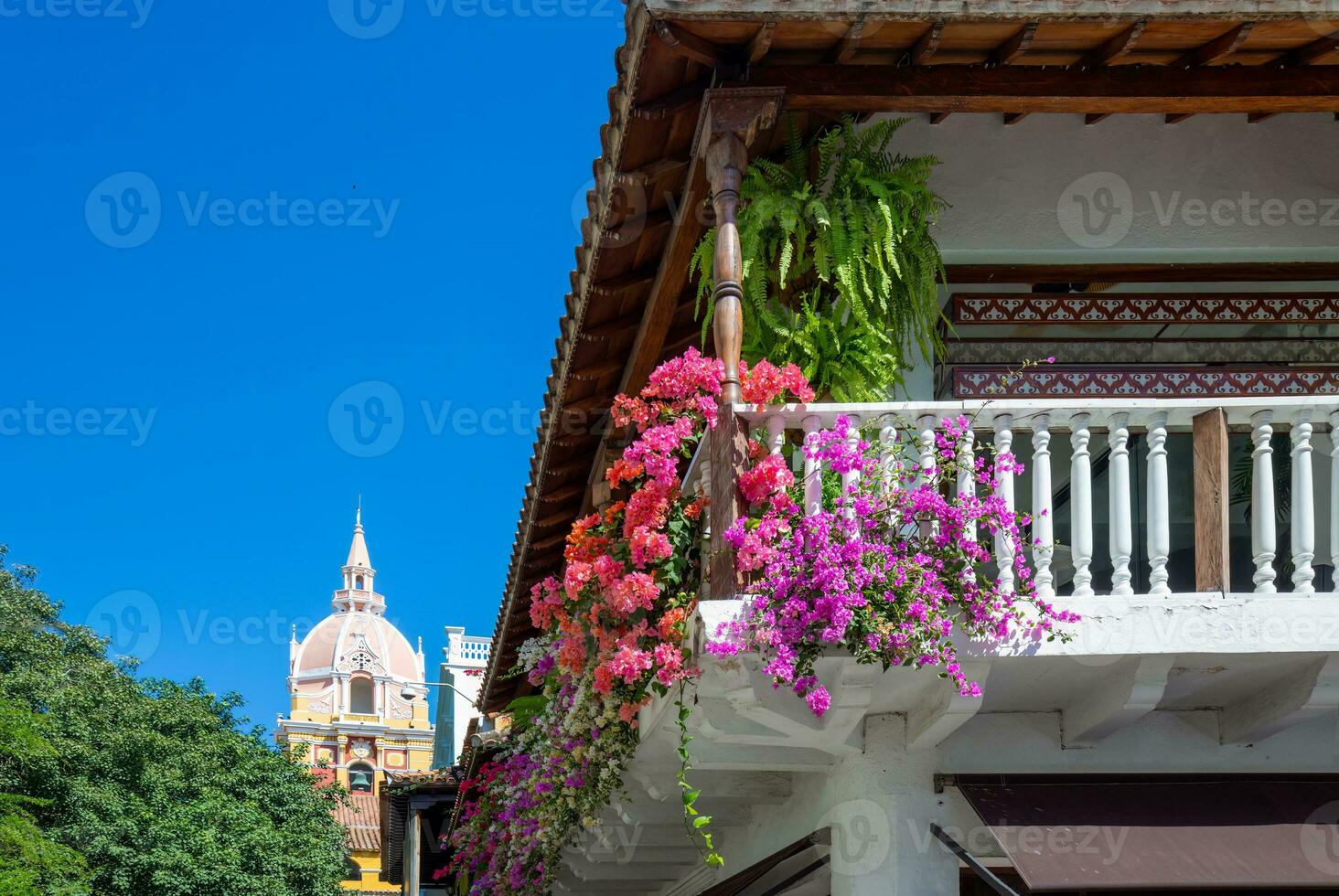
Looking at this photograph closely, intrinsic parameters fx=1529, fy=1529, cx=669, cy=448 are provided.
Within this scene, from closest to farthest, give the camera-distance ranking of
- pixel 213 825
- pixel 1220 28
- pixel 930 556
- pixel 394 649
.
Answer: pixel 930 556 < pixel 1220 28 < pixel 213 825 < pixel 394 649

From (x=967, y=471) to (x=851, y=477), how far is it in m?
0.50

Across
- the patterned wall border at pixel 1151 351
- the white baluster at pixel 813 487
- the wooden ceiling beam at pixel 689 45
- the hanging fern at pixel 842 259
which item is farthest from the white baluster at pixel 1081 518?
the patterned wall border at pixel 1151 351

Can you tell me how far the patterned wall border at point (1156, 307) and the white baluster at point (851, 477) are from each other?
2805 millimetres

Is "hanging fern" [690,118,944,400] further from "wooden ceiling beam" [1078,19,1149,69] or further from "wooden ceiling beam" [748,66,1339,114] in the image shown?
"wooden ceiling beam" [1078,19,1149,69]

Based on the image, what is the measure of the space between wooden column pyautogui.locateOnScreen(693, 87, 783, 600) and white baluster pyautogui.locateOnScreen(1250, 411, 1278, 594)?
7.37 feet

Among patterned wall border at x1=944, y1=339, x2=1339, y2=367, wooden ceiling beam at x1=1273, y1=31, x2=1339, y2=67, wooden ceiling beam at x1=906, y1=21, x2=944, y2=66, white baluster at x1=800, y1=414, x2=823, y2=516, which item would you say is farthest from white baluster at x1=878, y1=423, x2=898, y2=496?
wooden ceiling beam at x1=1273, y1=31, x2=1339, y2=67

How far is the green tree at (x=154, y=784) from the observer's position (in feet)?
106

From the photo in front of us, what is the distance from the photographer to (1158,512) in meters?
6.62

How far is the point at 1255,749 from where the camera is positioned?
7.41 meters

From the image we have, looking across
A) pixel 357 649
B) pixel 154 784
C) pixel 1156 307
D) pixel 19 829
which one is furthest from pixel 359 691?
pixel 1156 307

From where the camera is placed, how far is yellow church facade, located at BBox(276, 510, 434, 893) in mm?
102688

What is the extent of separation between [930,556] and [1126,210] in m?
3.91

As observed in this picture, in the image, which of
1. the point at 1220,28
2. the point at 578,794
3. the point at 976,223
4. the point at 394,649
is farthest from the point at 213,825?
the point at 394,649

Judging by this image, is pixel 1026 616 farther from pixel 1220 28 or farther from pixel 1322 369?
pixel 1322 369
